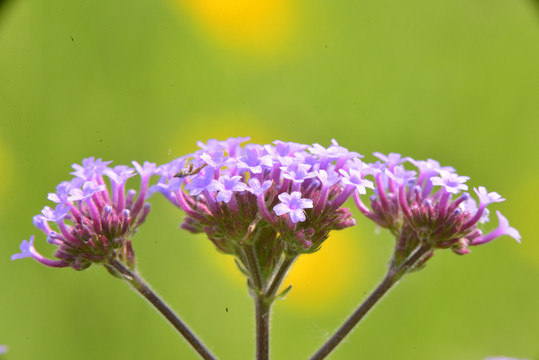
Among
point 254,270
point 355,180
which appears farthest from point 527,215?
point 254,270

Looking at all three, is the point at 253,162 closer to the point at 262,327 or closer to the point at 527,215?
the point at 262,327

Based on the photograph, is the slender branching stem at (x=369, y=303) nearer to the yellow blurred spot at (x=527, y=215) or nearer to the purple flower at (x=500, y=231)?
the purple flower at (x=500, y=231)

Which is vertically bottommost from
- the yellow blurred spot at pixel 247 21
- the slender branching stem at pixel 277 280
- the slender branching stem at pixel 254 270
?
the slender branching stem at pixel 277 280

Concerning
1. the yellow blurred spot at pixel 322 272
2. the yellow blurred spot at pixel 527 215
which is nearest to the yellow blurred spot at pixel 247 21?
the yellow blurred spot at pixel 322 272

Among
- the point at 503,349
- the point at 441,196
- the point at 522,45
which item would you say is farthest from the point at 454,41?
the point at 441,196

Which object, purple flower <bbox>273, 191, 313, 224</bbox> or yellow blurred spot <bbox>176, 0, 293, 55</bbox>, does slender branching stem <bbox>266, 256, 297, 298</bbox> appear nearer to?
purple flower <bbox>273, 191, 313, 224</bbox>

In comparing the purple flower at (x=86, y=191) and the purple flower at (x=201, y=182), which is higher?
the purple flower at (x=86, y=191)
